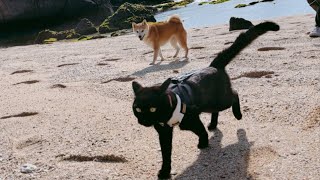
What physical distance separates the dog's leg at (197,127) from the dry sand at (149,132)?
3.2 inches

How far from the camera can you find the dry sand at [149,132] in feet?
11.4

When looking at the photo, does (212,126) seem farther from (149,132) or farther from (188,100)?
(188,100)

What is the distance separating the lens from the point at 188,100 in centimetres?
346

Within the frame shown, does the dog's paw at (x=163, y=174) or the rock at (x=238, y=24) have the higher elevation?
the dog's paw at (x=163, y=174)

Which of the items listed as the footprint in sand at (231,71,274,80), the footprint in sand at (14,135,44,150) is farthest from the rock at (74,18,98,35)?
the footprint in sand at (14,135,44,150)

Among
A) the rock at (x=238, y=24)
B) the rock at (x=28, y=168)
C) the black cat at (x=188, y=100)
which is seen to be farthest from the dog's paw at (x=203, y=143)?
the rock at (x=238, y=24)

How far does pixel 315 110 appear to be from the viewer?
4.41m

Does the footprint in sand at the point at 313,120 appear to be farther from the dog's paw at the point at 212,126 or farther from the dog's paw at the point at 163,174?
the dog's paw at the point at 163,174

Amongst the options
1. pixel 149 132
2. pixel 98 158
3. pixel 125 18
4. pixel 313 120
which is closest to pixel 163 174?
pixel 98 158

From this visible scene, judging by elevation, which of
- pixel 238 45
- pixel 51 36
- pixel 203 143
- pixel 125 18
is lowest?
pixel 51 36

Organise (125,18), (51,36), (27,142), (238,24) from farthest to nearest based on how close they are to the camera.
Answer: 1. (125,18)
2. (51,36)
3. (238,24)
4. (27,142)

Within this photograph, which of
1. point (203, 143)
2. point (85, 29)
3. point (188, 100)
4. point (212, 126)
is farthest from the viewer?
point (85, 29)

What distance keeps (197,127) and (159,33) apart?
6360 mm

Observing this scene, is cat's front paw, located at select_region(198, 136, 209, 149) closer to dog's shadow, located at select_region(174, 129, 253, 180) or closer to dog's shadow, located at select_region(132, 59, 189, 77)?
dog's shadow, located at select_region(174, 129, 253, 180)
